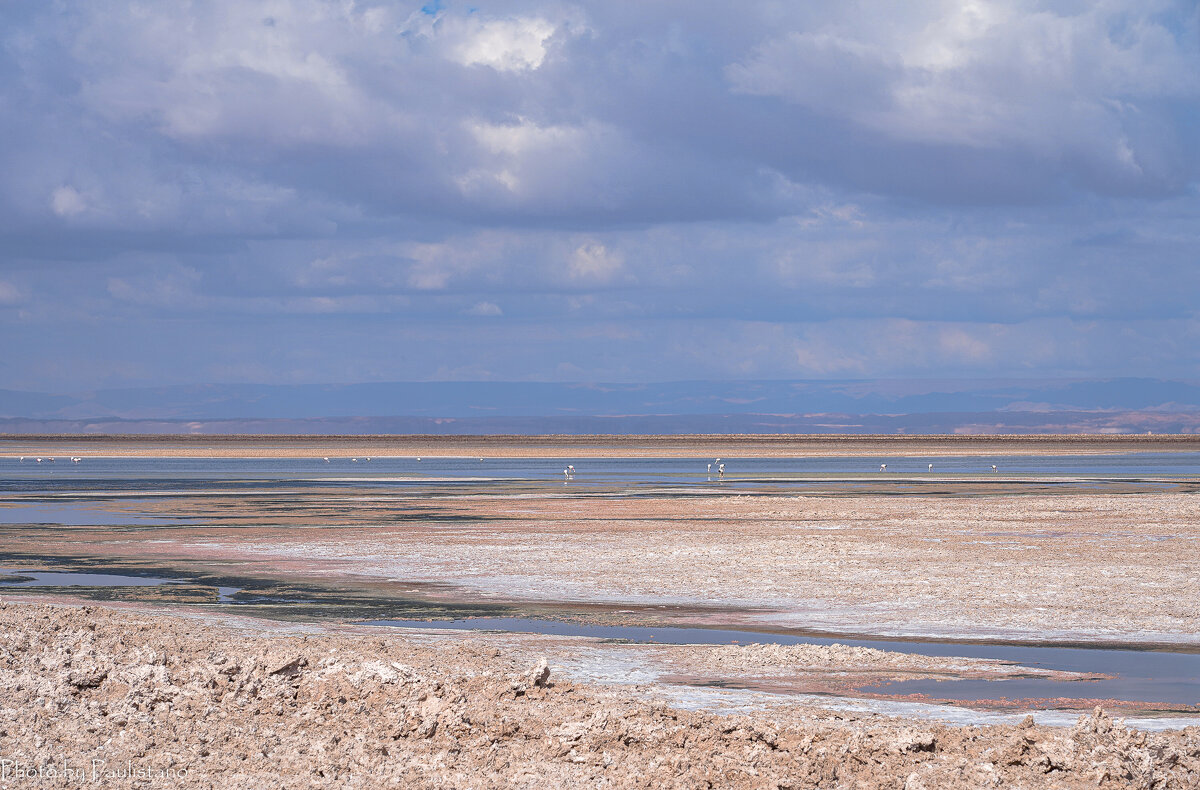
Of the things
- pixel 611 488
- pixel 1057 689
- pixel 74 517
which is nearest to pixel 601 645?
pixel 1057 689

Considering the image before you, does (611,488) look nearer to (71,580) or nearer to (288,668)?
(71,580)

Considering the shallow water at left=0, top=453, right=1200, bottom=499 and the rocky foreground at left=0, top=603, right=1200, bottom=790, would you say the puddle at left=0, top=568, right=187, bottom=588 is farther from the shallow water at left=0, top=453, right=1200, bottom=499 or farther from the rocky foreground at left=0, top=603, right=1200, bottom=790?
the shallow water at left=0, top=453, right=1200, bottom=499

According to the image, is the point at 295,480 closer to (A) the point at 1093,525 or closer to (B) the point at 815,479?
(B) the point at 815,479

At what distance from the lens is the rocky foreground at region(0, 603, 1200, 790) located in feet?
33.3

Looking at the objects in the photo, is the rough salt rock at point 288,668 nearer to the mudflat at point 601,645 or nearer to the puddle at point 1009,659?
the mudflat at point 601,645

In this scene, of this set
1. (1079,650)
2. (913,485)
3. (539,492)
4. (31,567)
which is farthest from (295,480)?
(1079,650)

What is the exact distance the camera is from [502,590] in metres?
22.2

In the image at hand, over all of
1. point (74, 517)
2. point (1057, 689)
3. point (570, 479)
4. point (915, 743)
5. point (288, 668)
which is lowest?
point (1057, 689)

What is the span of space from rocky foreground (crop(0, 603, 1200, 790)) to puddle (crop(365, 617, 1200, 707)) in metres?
2.25

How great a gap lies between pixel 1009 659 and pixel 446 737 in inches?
295

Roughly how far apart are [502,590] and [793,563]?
6.31 metres

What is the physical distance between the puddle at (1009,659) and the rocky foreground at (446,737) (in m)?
2.25

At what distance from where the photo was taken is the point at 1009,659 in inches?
606

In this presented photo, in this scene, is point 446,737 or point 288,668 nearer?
point 446,737
